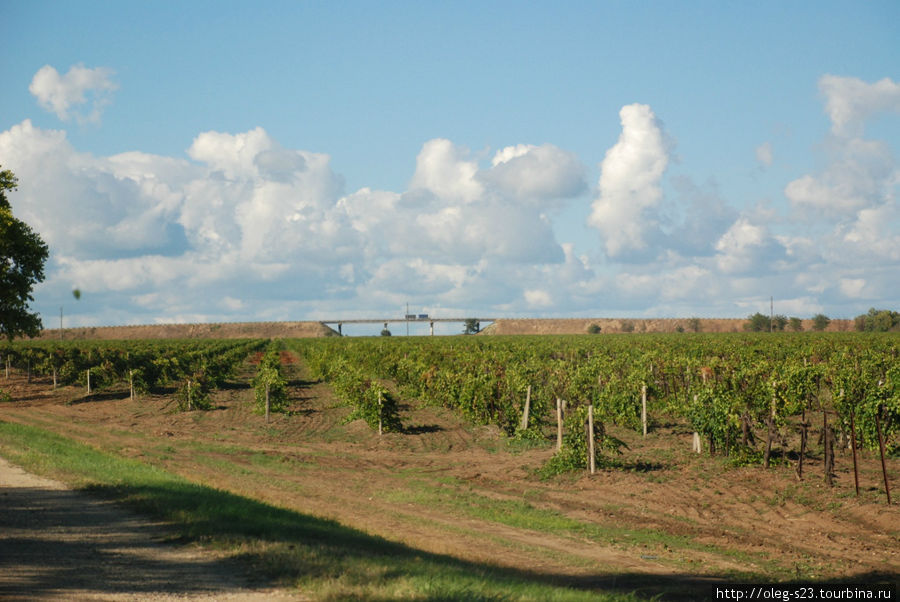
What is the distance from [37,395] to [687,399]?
37.2 metres

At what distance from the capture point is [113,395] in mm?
45500

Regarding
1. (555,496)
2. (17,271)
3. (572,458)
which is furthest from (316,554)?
(17,271)

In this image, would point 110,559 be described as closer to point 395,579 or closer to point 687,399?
point 395,579

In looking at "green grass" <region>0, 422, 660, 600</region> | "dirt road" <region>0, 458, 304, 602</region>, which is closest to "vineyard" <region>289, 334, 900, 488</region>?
"green grass" <region>0, 422, 660, 600</region>

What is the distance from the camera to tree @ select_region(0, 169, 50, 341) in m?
41.0

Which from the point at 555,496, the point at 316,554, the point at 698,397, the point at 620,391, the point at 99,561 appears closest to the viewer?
the point at 99,561

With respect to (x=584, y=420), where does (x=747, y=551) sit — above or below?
below

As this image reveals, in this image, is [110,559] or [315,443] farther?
[315,443]

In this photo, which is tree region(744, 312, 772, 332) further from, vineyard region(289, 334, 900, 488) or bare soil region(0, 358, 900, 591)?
bare soil region(0, 358, 900, 591)

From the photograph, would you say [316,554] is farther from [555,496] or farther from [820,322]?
[820,322]

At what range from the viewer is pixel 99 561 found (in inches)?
379

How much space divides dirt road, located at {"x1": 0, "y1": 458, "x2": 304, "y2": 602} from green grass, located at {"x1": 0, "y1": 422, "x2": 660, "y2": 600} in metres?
0.39

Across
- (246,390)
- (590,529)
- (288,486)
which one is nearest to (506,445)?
(288,486)

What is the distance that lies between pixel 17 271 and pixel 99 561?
38.6 m
